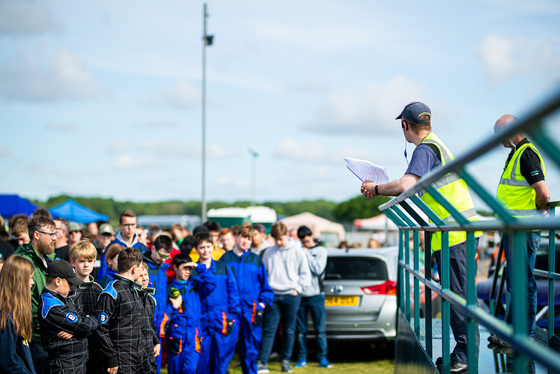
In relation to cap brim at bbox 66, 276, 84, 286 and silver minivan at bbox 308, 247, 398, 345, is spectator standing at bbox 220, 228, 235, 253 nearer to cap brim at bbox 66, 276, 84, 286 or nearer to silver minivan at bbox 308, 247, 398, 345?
silver minivan at bbox 308, 247, 398, 345

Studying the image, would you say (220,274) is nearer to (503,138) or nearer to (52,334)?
(52,334)

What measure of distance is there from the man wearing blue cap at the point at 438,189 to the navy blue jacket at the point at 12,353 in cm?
266

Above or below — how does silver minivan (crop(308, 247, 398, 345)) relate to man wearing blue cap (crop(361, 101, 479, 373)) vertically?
below

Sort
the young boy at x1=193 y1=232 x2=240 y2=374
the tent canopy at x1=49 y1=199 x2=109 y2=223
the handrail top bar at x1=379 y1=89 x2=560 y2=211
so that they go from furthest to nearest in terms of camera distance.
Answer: the tent canopy at x1=49 y1=199 x2=109 y2=223 < the young boy at x1=193 y1=232 x2=240 y2=374 < the handrail top bar at x1=379 y1=89 x2=560 y2=211

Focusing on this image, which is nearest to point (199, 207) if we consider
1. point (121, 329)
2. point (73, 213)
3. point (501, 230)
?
point (73, 213)

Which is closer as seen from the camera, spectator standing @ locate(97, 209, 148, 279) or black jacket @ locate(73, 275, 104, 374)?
black jacket @ locate(73, 275, 104, 374)

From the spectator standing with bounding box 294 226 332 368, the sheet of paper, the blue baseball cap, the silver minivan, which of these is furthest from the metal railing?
the silver minivan

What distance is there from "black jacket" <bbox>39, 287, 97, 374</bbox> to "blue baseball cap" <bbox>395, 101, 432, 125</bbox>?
2970 mm

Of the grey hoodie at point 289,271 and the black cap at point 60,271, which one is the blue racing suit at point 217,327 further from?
the black cap at point 60,271

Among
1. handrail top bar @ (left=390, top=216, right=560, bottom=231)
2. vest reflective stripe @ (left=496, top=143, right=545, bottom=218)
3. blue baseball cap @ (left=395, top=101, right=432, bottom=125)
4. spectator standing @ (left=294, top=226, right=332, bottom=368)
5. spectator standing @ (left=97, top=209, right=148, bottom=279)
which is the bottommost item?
spectator standing @ (left=294, top=226, right=332, bottom=368)

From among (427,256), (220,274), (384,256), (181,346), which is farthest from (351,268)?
(427,256)

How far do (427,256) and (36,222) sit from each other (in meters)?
3.96

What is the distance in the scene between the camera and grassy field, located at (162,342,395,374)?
28.5 ft

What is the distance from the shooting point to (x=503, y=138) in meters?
1.38
